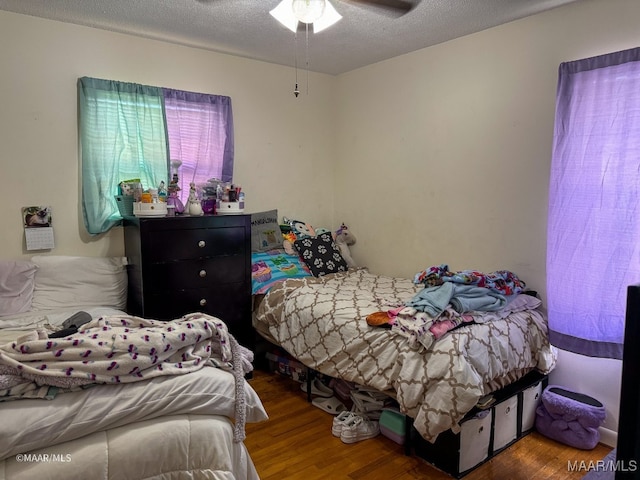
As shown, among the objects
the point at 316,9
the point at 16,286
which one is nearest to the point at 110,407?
the point at 16,286

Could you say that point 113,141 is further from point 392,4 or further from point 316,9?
point 392,4

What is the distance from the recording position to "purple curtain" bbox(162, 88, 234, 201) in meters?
3.20

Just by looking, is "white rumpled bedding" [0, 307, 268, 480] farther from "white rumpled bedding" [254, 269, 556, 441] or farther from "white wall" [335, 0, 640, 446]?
"white wall" [335, 0, 640, 446]

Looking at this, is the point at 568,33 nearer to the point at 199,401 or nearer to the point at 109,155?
the point at 199,401

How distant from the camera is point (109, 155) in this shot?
293cm

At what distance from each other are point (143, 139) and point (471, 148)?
2270 mm

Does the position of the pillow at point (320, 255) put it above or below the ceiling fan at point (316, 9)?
below

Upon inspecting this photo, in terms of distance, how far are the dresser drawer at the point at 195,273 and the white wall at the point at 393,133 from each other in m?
0.55

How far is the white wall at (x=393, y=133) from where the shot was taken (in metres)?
2.61

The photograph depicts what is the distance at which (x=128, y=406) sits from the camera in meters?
1.44

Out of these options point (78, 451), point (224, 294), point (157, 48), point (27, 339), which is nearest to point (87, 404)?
point (78, 451)

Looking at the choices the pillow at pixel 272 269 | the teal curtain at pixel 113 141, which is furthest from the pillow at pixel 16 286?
→ the pillow at pixel 272 269

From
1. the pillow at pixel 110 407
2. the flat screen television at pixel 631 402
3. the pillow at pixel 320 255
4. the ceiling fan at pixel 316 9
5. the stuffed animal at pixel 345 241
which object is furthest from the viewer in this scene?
the stuffed animal at pixel 345 241

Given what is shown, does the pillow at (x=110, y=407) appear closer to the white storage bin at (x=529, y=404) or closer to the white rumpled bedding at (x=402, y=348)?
the white rumpled bedding at (x=402, y=348)
